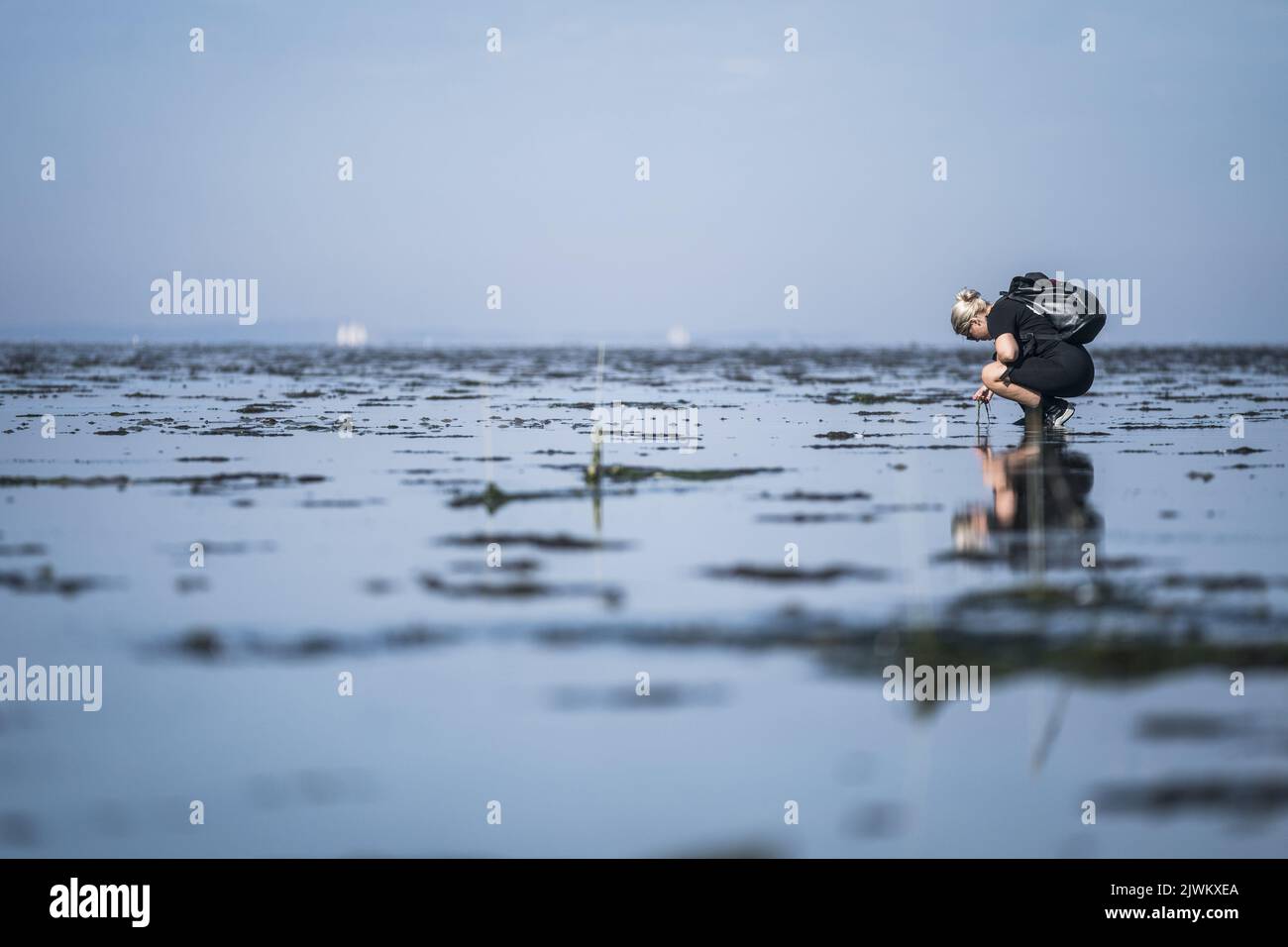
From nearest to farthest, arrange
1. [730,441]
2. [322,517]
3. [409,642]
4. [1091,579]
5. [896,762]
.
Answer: [896,762], [409,642], [1091,579], [322,517], [730,441]

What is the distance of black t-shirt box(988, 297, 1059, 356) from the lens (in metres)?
14.1

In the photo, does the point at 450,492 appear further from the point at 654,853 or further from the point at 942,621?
the point at 654,853

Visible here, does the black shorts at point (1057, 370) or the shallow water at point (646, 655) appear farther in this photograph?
the black shorts at point (1057, 370)

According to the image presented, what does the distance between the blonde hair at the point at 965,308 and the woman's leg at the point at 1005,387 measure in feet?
1.98

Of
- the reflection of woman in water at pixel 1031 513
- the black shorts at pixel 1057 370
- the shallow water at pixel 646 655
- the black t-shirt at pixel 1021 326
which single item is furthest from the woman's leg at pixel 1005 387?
the shallow water at pixel 646 655

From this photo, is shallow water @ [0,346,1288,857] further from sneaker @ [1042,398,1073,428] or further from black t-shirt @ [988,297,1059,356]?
sneaker @ [1042,398,1073,428]

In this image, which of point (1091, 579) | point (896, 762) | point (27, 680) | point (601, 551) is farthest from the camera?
point (601, 551)

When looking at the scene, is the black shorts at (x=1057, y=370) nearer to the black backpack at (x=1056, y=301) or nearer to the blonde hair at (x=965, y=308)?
the black backpack at (x=1056, y=301)

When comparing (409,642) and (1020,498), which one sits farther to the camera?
(1020,498)

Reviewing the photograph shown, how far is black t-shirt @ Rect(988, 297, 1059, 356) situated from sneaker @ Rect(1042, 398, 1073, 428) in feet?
3.54

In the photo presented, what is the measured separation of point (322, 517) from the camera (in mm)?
9398

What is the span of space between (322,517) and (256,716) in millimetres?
4604

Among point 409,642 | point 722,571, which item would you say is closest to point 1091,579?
point 722,571

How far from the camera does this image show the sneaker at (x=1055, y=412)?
1559cm
